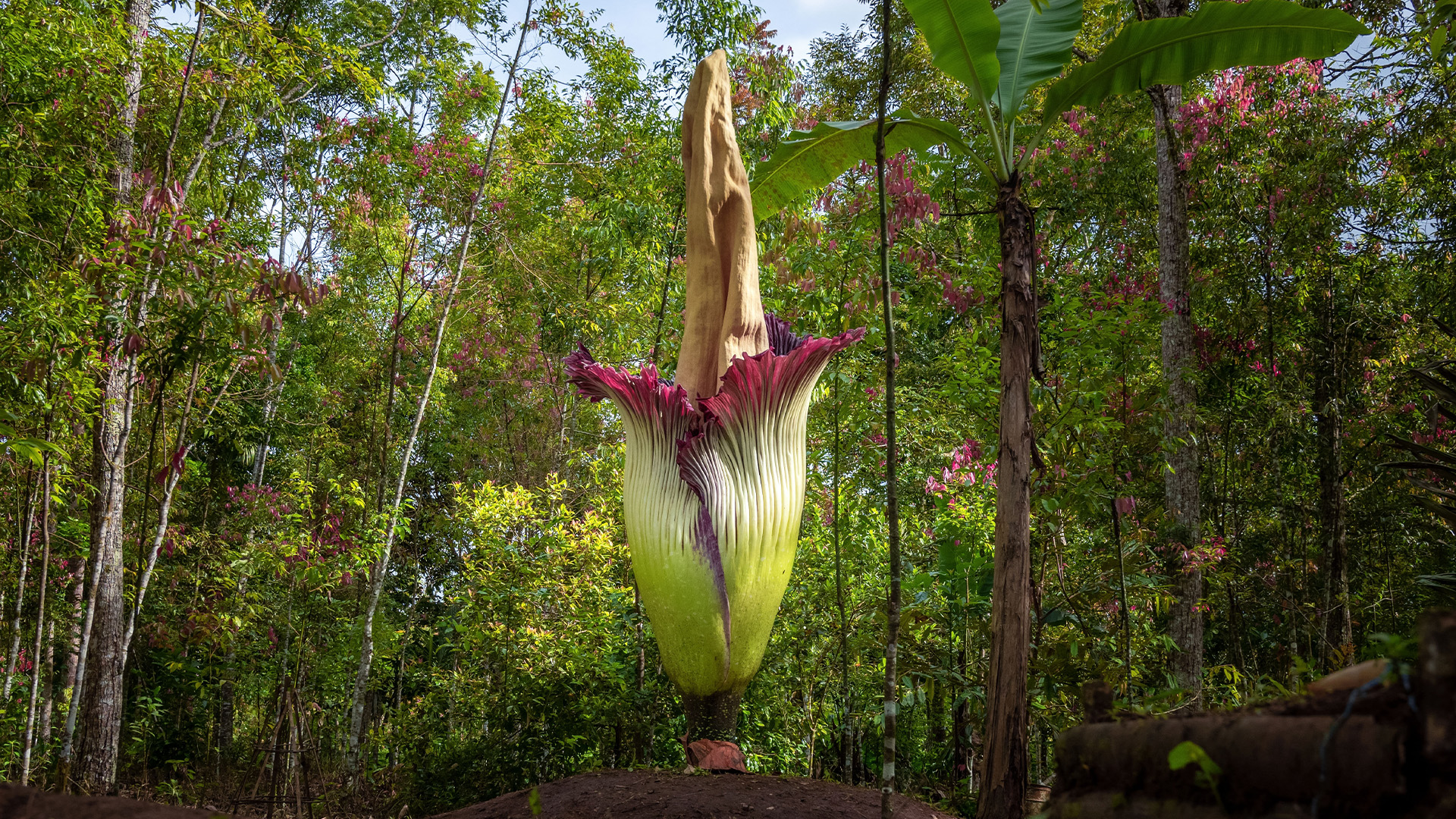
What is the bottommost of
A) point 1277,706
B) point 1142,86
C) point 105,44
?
point 1277,706

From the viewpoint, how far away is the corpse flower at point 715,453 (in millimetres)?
2732

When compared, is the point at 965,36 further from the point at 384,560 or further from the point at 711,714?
the point at 384,560

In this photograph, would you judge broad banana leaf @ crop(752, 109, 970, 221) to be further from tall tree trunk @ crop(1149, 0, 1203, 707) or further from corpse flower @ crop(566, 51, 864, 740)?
tall tree trunk @ crop(1149, 0, 1203, 707)

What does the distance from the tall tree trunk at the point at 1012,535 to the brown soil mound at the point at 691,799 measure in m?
0.33

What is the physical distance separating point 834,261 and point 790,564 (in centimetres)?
210

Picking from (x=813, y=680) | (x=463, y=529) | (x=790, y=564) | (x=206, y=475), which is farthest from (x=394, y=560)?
(x=790, y=564)

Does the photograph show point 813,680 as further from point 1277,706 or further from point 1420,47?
point 1420,47

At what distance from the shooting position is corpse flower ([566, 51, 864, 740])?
8.96ft

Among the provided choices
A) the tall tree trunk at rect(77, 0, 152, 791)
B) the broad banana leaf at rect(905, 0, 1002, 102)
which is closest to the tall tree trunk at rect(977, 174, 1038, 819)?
the broad banana leaf at rect(905, 0, 1002, 102)

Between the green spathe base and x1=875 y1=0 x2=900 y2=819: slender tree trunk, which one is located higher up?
x1=875 y1=0 x2=900 y2=819: slender tree trunk

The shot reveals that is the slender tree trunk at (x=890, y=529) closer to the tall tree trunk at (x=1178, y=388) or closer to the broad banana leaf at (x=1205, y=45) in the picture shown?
the broad banana leaf at (x=1205, y=45)

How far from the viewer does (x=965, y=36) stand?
271 cm

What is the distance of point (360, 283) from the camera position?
951 cm

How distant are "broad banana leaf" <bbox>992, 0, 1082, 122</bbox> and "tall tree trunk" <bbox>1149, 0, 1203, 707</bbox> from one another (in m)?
2.10
